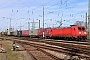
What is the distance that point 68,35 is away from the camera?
1719 inches

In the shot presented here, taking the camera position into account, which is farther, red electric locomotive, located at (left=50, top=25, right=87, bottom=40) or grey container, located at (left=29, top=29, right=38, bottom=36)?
grey container, located at (left=29, top=29, right=38, bottom=36)

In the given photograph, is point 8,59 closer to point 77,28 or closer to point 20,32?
point 77,28

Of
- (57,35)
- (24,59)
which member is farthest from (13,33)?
(24,59)

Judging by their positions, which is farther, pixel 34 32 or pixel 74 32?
pixel 34 32

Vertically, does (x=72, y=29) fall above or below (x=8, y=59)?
above

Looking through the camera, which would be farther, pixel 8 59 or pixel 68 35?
pixel 68 35

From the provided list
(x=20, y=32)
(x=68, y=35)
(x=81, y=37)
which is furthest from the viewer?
(x=20, y=32)

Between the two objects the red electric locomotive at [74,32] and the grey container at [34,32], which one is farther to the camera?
the grey container at [34,32]

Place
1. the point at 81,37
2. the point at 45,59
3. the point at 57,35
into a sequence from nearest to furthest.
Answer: the point at 45,59, the point at 81,37, the point at 57,35

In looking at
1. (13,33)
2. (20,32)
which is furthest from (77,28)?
(13,33)

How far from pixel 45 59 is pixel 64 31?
30094mm

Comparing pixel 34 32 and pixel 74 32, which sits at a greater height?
pixel 34 32

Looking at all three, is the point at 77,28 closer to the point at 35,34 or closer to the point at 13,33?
the point at 35,34

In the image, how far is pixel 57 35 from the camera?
2007 inches
